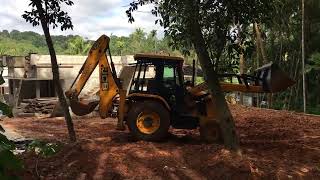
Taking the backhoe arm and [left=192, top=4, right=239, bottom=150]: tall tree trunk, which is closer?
[left=192, top=4, right=239, bottom=150]: tall tree trunk

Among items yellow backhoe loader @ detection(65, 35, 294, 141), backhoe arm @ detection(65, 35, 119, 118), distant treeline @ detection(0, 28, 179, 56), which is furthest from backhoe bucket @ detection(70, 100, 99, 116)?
distant treeline @ detection(0, 28, 179, 56)

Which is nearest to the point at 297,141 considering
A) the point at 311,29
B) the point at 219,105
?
the point at 219,105

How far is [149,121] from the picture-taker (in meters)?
11.8

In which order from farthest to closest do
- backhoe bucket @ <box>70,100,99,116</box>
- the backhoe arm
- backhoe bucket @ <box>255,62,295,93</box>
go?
backhoe bucket @ <box>70,100,99,116</box>
the backhoe arm
backhoe bucket @ <box>255,62,295,93</box>

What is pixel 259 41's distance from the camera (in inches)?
1055

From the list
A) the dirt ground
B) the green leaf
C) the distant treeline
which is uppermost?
the distant treeline

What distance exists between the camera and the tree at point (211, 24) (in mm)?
8727

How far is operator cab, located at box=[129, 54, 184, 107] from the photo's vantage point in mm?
11812

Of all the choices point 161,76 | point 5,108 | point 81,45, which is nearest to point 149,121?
point 161,76

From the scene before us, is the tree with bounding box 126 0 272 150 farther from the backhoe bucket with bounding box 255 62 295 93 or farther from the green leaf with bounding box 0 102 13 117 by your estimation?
the green leaf with bounding box 0 102 13 117

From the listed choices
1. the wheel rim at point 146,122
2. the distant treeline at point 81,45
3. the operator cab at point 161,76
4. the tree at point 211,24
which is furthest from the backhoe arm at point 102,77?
the distant treeline at point 81,45

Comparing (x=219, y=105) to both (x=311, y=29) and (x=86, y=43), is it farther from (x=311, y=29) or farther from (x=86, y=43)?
(x=86, y=43)

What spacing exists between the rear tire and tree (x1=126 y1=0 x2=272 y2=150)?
2.29 m

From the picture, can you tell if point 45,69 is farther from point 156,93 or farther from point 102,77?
point 156,93
